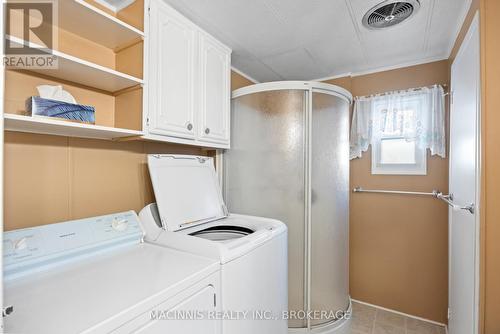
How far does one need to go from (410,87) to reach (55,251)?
298 centimetres

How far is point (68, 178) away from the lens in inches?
51.2

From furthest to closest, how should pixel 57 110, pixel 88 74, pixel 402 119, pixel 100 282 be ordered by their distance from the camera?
pixel 402 119
pixel 88 74
pixel 57 110
pixel 100 282

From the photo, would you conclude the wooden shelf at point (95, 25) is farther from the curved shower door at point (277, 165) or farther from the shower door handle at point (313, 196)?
the shower door handle at point (313, 196)

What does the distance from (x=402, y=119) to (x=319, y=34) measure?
120 centimetres

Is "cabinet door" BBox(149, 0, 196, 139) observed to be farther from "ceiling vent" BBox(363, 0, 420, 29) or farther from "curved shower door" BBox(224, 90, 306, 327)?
"ceiling vent" BBox(363, 0, 420, 29)

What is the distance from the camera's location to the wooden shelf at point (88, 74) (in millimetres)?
1117

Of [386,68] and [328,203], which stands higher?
[386,68]

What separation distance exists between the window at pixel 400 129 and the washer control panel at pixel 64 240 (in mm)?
2250

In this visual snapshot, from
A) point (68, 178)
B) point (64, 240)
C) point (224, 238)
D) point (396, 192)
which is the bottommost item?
point (224, 238)

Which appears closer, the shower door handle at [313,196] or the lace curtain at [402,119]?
the shower door handle at [313,196]

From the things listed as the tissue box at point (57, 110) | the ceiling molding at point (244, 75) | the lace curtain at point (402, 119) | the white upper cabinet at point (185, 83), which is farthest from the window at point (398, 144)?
the tissue box at point (57, 110)

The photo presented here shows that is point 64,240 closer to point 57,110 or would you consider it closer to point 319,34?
point 57,110

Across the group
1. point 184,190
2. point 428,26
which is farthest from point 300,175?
point 428,26

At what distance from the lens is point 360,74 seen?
8.51ft
